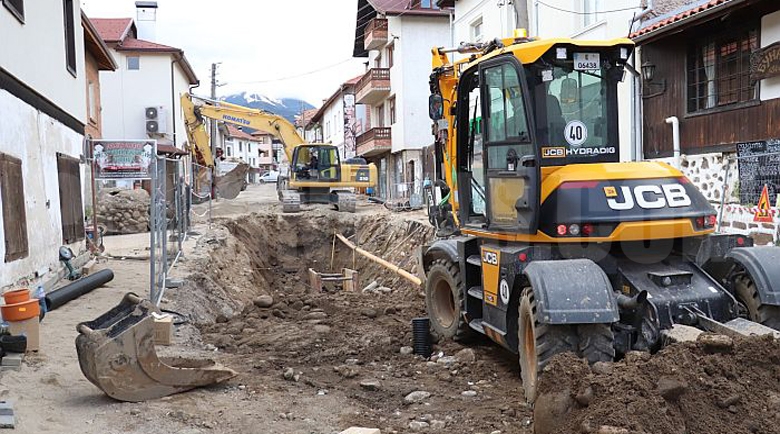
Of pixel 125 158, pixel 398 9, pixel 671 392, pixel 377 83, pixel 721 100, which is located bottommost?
pixel 671 392

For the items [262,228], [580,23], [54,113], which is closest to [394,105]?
[262,228]

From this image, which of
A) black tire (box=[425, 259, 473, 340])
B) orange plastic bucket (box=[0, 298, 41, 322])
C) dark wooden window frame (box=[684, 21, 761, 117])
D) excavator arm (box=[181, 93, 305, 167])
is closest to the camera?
orange plastic bucket (box=[0, 298, 41, 322])

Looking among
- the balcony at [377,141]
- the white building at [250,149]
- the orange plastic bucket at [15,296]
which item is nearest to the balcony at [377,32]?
the balcony at [377,141]

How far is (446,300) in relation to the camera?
8.54 metres

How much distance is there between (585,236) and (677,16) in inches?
325

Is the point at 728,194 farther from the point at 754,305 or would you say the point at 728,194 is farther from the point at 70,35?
the point at 70,35

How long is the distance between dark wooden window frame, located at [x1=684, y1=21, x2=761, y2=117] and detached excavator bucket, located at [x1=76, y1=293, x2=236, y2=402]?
10030 mm

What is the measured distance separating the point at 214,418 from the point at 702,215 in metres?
4.31

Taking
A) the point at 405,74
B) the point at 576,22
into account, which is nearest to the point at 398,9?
the point at 405,74

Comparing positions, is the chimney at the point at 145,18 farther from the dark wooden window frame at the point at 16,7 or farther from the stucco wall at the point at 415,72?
the dark wooden window frame at the point at 16,7

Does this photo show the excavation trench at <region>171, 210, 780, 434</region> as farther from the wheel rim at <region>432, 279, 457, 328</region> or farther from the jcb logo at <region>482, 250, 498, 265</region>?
the jcb logo at <region>482, 250, 498, 265</region>

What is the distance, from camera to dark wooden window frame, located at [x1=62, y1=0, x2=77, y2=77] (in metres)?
13.4

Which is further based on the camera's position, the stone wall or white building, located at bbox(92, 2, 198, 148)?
white building, located at bbox(92, 2, 198, 148)

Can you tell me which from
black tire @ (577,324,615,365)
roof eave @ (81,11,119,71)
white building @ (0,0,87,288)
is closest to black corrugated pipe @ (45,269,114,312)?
white building @ (0,0,87,288)
